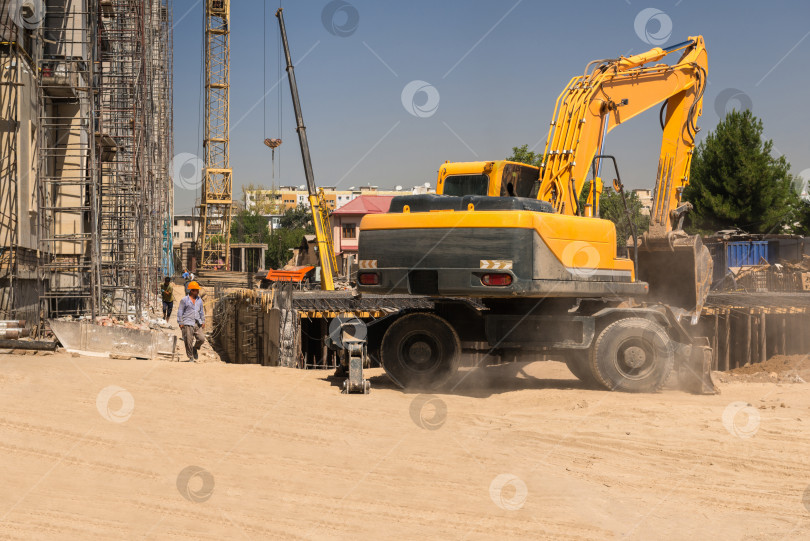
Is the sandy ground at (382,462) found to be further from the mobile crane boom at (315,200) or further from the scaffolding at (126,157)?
the mobile crane boom at (315,200)

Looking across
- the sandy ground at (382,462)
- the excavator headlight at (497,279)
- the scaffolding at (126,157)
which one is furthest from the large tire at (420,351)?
the scaffolding at (126,157)

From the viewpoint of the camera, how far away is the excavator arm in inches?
474

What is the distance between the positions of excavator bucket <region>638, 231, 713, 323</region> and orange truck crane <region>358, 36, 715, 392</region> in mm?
24

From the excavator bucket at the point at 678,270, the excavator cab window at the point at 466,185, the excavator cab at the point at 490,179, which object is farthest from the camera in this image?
the excavator bucket at the point at 678,270

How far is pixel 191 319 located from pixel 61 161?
8.46 m

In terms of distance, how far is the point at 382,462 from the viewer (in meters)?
7.01

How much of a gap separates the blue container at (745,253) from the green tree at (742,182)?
311 centimetres

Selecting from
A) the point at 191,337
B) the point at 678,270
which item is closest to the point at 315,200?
the point at 191,337

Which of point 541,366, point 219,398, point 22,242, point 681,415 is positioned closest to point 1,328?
point 22,242

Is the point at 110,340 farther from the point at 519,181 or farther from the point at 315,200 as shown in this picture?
the point at 315,200

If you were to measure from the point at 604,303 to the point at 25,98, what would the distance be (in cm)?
1306

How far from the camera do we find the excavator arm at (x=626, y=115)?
12039 mm

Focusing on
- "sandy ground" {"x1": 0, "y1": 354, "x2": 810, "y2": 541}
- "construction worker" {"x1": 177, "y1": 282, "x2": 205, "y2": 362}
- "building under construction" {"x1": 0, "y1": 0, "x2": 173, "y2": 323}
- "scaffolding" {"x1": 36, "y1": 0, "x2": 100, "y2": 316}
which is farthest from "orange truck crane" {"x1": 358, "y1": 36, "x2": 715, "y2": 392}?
"scaffolding" {"x1": 36, "y1": 0, "x2": 100, "y2": 316}

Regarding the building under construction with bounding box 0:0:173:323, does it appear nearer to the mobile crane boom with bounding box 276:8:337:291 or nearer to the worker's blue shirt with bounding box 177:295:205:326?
the worker's blue shirt with bounding box 177:295:205:326
